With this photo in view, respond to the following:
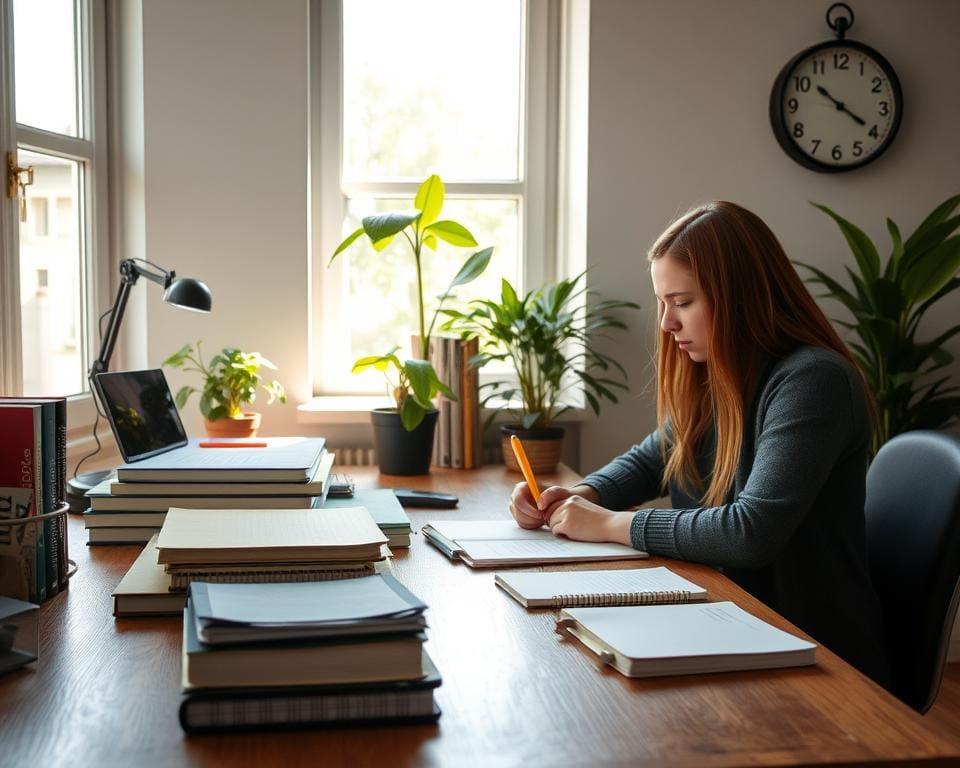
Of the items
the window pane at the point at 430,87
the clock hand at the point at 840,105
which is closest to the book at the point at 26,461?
the window pane at the point at 430,87

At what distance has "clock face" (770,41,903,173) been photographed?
2.83 m

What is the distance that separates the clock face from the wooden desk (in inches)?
80.7

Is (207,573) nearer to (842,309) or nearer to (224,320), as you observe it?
(224,320)

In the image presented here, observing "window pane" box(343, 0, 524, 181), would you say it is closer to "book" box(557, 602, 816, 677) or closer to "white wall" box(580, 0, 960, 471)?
"white wall" box(580, 0, 960, 471)

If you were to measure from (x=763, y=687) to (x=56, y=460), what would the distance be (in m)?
0.92

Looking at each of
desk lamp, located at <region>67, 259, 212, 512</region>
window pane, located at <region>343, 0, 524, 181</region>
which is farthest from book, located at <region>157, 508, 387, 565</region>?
window pane, located at <region>343, 0, 524, 181</region>

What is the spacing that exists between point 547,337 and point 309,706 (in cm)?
181

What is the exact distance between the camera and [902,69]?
9.42 ft

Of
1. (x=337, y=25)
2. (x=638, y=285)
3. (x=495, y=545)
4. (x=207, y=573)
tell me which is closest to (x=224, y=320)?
(x=337, y=25)

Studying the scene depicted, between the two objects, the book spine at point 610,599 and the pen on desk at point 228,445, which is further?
the pen on desk at point 228,445

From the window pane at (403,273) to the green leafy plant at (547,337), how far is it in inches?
9.3

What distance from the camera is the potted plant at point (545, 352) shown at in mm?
2525

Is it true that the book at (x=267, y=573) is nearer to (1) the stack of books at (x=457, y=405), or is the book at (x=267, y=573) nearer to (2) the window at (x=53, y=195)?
(2) the window at (x=53, y=195)

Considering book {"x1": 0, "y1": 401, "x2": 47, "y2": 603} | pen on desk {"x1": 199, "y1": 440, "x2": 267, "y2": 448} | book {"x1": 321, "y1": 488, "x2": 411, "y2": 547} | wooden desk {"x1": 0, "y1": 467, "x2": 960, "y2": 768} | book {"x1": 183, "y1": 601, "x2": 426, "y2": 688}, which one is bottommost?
wooden desk {"x1": 0, "y1": 467, "x2": 960, "y2": 768}
